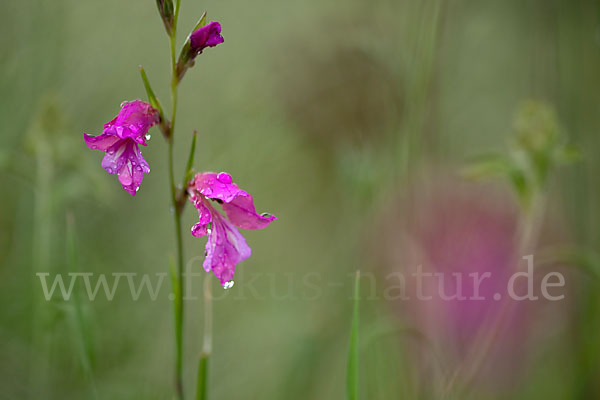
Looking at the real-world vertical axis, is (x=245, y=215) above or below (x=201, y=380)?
above

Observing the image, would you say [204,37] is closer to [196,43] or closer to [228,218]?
[196,43]

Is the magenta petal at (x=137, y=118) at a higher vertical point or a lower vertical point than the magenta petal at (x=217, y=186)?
higher

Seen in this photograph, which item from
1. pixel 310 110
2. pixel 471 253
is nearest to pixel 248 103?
pixel 310 110

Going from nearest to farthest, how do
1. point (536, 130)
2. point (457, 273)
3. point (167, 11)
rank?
point (167, 11) → point (536, 130) → point (457, 273)

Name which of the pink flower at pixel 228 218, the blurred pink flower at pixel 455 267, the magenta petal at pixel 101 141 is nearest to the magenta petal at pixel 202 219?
the pink flower at pixel 228 218

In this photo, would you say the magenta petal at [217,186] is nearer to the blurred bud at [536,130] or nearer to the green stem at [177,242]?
the green stem at [177,242]

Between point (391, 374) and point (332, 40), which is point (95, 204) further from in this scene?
point (391, 374)

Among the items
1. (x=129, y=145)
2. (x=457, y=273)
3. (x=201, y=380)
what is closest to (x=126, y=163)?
(x=129, y=145)

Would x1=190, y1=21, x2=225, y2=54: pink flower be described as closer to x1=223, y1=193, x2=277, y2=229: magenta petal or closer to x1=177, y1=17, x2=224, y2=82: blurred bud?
x1=177, y1=17, x2=224, y2=82: blurred bud
